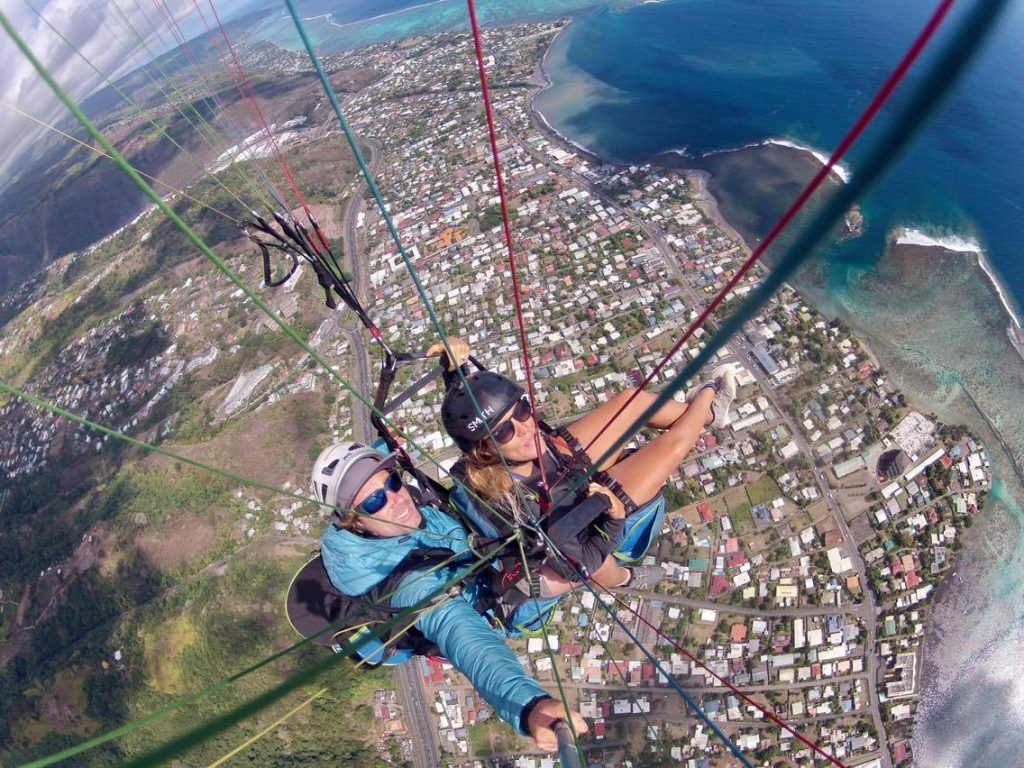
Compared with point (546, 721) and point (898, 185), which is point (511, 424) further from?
point (898, 185)

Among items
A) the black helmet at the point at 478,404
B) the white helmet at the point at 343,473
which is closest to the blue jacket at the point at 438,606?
the white helmet at the point at 343,473

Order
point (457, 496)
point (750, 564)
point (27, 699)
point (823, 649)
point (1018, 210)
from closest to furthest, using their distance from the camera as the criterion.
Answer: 1. point (457, 496)
2. point (823, 649)
3. point (750, 564)
4. point (27, 699)
5. point (1018, 210)

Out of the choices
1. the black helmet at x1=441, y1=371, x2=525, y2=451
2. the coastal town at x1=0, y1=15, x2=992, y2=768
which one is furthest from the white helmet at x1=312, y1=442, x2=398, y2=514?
the coastal town at x1=0, y1=15, x2=992, y2=768

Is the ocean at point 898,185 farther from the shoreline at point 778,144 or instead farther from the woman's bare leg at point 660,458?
the woman's bare leg at point 660,458

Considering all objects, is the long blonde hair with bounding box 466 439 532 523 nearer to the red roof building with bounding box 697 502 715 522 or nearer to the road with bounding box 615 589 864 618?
the road with bounding box 615 589 864 618

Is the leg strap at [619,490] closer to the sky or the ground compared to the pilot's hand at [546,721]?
closer to the ground

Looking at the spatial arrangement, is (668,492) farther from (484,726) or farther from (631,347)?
(484,726)

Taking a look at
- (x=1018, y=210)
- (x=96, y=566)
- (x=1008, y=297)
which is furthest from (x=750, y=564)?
(x=96, y=566)
